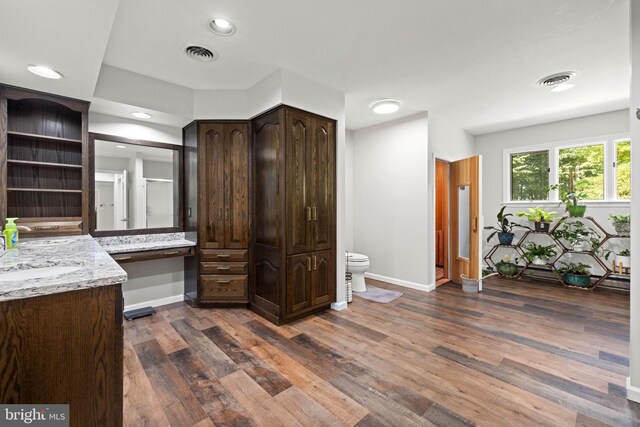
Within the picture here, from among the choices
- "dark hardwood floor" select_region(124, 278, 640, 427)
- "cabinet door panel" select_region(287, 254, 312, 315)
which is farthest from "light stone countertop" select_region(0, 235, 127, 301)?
"cabinet door panel" select_region(287, 254, 312, 315)

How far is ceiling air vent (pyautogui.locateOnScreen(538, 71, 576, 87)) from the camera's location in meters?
3.00

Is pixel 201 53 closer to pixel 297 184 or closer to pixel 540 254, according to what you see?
pixel 297 184

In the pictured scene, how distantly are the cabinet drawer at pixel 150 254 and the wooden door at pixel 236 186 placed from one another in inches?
19.7

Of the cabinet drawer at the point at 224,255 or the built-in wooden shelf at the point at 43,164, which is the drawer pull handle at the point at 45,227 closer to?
the built-in wooden shelf at the point at 43,164

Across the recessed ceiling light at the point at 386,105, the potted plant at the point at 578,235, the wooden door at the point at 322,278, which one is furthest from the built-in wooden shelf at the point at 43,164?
the potted plant at the point at 578,235

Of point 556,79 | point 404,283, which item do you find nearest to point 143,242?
point 404,283

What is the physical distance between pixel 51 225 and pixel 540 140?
676cm

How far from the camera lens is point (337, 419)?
1.64m

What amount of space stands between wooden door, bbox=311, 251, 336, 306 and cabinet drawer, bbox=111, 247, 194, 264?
1.51 meters

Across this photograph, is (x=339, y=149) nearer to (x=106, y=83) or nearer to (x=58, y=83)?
(x=106, y=83)

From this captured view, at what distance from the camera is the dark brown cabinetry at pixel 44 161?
253 centimetres

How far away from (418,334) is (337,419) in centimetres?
139

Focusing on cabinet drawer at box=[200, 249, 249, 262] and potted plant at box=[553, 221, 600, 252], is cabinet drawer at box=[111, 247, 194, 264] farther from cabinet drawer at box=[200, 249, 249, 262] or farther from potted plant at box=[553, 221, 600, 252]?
potted plant at box=[553, 221, 600, 252]

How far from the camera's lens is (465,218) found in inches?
175
